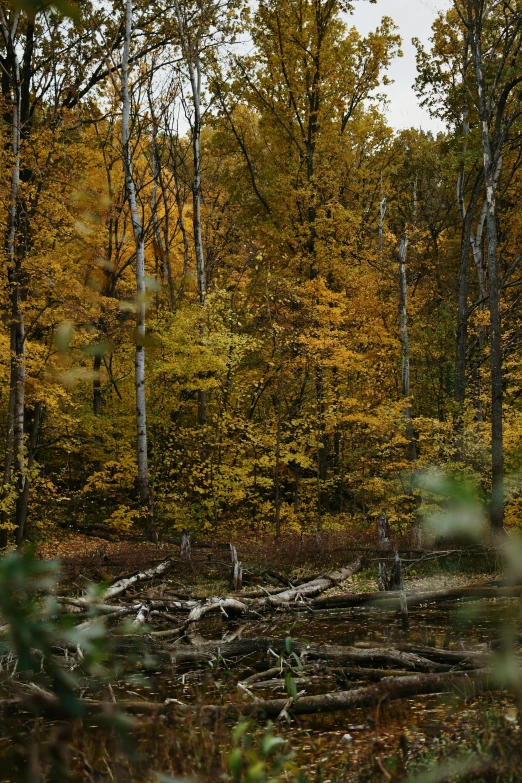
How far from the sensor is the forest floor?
3.19m

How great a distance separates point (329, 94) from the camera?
2119cm

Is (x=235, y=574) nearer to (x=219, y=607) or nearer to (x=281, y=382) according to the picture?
(x=219, y=607)

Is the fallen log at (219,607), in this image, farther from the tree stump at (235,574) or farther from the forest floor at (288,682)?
the tree stump at (235,574)

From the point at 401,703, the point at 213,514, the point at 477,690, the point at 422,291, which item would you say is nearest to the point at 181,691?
the point at 401,703

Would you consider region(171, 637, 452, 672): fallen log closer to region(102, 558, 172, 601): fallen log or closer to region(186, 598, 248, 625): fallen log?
region(186, 598, 248, 625): fallen log

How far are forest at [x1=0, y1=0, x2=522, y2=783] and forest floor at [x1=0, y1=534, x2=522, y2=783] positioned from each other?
0.19 feet

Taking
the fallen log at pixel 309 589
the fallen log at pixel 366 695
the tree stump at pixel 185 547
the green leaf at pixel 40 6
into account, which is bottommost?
the fallen log at pixel 309 589

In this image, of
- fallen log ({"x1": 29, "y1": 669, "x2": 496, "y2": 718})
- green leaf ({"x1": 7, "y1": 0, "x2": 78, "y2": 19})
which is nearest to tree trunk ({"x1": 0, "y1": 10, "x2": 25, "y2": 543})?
fallen log ({"x1": 29, "y1": 669, "x2": 496, "y2": 718})

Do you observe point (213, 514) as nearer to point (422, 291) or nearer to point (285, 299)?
point (285, 299)

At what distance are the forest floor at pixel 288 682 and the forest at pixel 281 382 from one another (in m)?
0.06

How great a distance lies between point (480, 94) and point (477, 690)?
11.6 meters

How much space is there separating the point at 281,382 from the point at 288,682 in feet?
41.0

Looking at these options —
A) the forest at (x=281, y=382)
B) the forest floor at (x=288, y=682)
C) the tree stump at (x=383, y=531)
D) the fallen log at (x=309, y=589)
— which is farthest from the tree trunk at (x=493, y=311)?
the fallen log at (x=309, y=589)

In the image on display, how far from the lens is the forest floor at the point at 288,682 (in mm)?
3191
